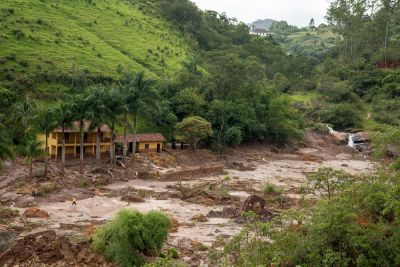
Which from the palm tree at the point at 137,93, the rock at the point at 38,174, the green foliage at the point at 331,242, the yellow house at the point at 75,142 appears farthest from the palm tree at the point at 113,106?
the green foliage at the point at 331,242

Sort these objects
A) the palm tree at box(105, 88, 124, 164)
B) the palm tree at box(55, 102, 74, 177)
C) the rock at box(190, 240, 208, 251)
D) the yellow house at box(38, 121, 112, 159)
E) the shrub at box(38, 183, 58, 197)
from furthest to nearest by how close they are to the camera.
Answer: the yellow house at box(38, 121, 112, 159) < the palm tree at box(105, 88, 124, 164) < the palm tree at box(55, 102, 74, 177) < the shrub at box(38, 183, 58, 197) < the rock at box(190, 240, 208, 251)

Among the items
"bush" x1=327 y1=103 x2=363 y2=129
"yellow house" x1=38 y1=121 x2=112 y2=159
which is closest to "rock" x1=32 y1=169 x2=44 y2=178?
"yellow house" x1=38 y1=121 x2=112 y2=159

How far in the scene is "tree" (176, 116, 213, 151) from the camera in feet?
233

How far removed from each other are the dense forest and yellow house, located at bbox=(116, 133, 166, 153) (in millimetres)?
2973

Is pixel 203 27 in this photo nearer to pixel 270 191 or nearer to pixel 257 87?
pixel 257 87

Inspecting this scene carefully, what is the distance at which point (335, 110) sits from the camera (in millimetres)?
98750

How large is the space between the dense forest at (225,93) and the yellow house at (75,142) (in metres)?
3.32

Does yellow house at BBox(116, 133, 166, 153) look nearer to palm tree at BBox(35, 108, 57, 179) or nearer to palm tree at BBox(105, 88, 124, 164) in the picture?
palm tree at BBox(105, 88, 124, 164)

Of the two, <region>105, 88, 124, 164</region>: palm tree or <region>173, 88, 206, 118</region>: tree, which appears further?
<region>173, 88, 206, 118</region>: tree

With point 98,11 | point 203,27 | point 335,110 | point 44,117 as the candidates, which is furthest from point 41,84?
point 203,27

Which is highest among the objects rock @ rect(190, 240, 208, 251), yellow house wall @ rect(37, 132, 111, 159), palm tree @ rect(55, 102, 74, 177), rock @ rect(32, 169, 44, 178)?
palm tree @ rect(55, 102, 74, 177)

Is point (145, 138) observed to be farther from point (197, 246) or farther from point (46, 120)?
point (197, 246)

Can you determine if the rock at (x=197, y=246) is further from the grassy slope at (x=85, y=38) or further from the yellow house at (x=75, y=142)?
the grassy slope at (x=85, y=38)

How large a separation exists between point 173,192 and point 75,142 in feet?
54.9
